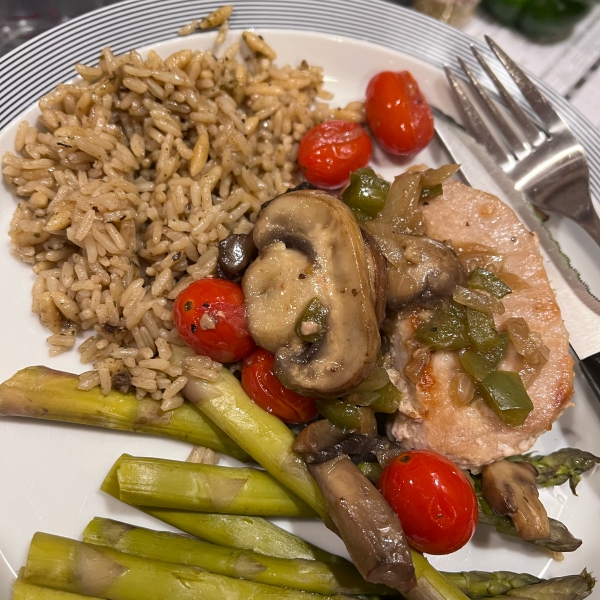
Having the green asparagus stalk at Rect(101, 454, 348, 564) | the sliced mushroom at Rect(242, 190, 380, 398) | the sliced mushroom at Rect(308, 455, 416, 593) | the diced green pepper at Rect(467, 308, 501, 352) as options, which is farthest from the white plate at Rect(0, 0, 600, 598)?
the diced green pepper at Rect(467, 308, 501, 352)

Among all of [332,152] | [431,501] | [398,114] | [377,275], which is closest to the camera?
[431,501]

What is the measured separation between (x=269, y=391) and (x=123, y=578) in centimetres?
119

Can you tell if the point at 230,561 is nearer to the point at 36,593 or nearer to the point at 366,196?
the point at 36,593

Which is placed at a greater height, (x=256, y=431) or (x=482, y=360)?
(x=482, y=360)

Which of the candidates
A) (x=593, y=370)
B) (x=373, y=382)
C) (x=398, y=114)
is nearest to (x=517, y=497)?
(x=373, y=382)

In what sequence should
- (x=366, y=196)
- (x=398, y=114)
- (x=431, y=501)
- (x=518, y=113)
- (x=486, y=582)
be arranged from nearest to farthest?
(x=431, y=501)
(x=486, y=582)
(x=366, y=196)
(x=398, y=114)
(x=518, y=113)

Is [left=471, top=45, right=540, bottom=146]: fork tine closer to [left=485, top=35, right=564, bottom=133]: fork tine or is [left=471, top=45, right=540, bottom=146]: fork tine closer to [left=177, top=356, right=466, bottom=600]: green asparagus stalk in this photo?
[left=485, top=35, right=564, bottom=133]: fork tine

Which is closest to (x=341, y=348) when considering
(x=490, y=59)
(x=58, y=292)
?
(x=58, y=292)

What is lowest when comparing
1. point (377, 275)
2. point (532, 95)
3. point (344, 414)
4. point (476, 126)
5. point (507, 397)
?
point (344, 414)

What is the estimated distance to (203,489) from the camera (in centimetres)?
289

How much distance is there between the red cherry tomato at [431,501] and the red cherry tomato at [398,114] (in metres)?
2.31

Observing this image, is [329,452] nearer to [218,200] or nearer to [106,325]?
[106,325]

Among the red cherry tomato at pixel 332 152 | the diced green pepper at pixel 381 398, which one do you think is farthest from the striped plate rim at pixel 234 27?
the diced green pepper at pixel 381 398

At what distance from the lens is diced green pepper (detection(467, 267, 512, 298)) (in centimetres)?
313
